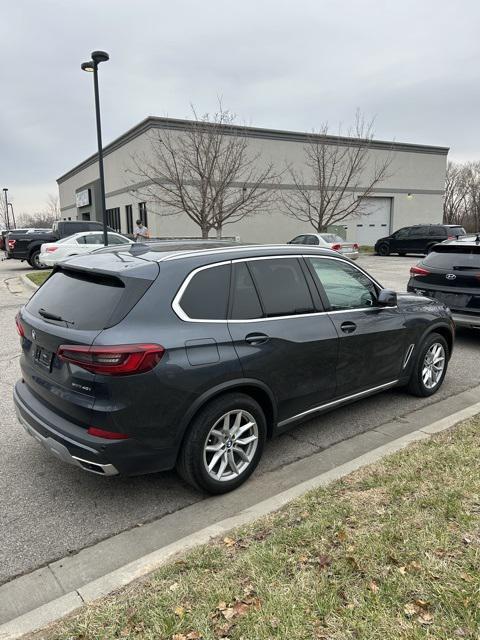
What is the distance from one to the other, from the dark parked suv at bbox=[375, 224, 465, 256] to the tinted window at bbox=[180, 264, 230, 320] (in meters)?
23.5

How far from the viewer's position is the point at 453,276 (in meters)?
7.22

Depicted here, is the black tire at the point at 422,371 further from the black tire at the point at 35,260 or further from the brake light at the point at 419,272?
the black tire at the point at 35,260

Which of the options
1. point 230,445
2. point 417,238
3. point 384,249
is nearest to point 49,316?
point 230,445

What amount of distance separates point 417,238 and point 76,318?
26.0 m

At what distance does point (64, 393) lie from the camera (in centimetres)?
302

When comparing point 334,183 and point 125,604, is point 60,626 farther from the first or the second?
point 334,183

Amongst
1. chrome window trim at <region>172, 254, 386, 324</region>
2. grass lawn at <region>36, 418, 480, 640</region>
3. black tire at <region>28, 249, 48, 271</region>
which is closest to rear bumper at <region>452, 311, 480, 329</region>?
chrome window trim at <region>172, 254, 386, 324</region>

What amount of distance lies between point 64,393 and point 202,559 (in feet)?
4.24

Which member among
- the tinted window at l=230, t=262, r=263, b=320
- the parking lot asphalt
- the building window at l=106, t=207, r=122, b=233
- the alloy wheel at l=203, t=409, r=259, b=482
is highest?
the building window at l=106, t=207, r=122, b=233

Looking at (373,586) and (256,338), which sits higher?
(256,338)

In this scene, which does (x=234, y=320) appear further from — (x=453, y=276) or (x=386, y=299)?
(x=453, y=276)

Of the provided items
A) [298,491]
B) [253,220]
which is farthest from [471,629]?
[253,220]

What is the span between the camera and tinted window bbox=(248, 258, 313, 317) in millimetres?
3643

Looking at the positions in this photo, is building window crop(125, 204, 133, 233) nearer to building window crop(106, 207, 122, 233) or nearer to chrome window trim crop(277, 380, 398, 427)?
building window crop(106, 207, 122, 233)
